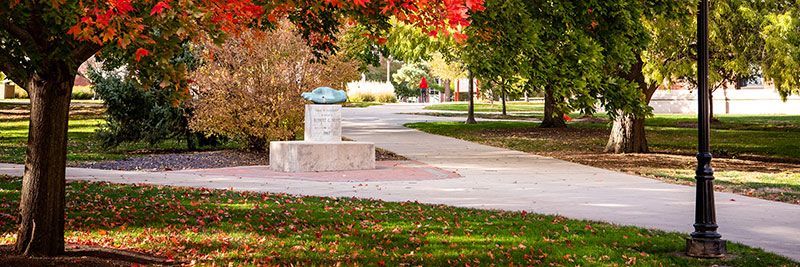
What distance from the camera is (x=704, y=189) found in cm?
753

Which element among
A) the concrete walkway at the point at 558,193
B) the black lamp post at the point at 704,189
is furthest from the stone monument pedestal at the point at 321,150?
the black lamp post at the point at 704,189

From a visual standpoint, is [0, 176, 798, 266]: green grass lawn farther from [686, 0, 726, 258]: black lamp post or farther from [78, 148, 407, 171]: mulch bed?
[78, 148, 407, 171]: mulch bed

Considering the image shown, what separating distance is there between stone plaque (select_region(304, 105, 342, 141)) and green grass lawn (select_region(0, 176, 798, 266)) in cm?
626

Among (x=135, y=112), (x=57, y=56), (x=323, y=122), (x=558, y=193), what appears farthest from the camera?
(x=135, y=112)

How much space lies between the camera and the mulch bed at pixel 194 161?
54.2 ft

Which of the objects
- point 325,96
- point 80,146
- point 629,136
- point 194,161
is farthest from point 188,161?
point 629,136

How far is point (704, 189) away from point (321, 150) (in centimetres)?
951

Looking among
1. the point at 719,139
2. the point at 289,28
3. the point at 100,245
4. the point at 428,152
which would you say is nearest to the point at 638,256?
the point at 100,245

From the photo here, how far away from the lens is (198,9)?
19.4 feet

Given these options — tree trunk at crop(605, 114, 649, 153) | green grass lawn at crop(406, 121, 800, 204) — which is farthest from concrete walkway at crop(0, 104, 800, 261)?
tree trunk at crop(605, 114, 649, 153)

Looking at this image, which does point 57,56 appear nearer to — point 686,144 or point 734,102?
point 686,144

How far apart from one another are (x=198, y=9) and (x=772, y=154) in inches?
757

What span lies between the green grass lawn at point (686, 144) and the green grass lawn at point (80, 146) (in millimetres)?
9171

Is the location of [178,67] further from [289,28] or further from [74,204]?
[289,28]
